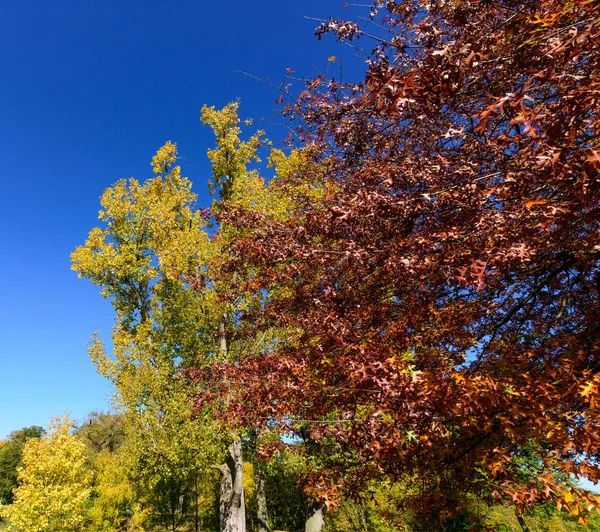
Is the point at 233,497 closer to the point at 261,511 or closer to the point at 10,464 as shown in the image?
the point at 261,511

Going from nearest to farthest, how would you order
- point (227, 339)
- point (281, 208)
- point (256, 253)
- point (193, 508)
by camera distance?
point (256, 253), point (281, 208), point (227, 339), point (193, 508)

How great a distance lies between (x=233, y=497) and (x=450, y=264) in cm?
1077

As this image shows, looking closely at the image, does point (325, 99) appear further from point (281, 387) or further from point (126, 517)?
point (126, 517)

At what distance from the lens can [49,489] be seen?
46.5ft

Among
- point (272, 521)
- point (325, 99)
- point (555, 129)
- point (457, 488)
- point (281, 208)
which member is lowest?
point (272, 521)

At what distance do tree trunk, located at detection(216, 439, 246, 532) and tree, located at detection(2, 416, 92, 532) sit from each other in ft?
26.1

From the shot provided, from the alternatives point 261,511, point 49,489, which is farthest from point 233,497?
point 49,489

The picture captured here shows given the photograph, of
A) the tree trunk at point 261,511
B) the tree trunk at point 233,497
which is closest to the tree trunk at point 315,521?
the tree trunk at point 233,497

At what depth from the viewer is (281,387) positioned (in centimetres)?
381

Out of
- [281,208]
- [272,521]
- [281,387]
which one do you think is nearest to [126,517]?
[272,521]

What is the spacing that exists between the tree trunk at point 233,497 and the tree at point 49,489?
313 inches

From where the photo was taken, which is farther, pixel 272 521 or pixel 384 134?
pixel 272 521

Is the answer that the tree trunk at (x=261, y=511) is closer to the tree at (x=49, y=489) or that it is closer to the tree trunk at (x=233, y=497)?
the tree trunk at (x=233, y=497)

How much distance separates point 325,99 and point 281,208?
6020 millimetres
